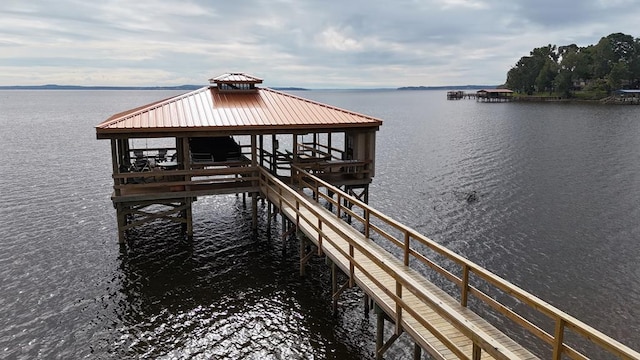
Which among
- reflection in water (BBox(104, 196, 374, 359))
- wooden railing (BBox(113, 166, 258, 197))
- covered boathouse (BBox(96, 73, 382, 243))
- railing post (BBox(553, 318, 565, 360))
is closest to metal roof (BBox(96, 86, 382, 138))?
covered boathouse (BBox(96, 73, 382, 243))

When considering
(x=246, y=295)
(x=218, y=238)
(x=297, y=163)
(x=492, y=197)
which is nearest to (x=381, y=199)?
(x=492, y=197)

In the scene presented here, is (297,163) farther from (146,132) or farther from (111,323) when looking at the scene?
(111,323)

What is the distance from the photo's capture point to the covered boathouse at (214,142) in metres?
16.0

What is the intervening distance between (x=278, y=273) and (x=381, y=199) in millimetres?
11688

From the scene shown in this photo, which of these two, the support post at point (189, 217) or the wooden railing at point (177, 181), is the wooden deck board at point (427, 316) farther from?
the support post at point (189, 217)

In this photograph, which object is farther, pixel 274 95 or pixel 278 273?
pixel 274 95

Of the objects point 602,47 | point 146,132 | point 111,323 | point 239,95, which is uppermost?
point 602,47

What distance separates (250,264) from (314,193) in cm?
379

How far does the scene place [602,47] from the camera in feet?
339

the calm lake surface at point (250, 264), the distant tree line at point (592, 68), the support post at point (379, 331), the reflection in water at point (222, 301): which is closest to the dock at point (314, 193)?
the support post at point (379, 331)

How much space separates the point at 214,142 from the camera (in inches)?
824

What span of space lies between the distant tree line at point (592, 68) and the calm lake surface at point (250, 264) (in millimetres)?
86291

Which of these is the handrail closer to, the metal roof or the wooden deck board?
the wooden deck board

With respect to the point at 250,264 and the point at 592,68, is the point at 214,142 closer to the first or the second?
the point at 250,264
